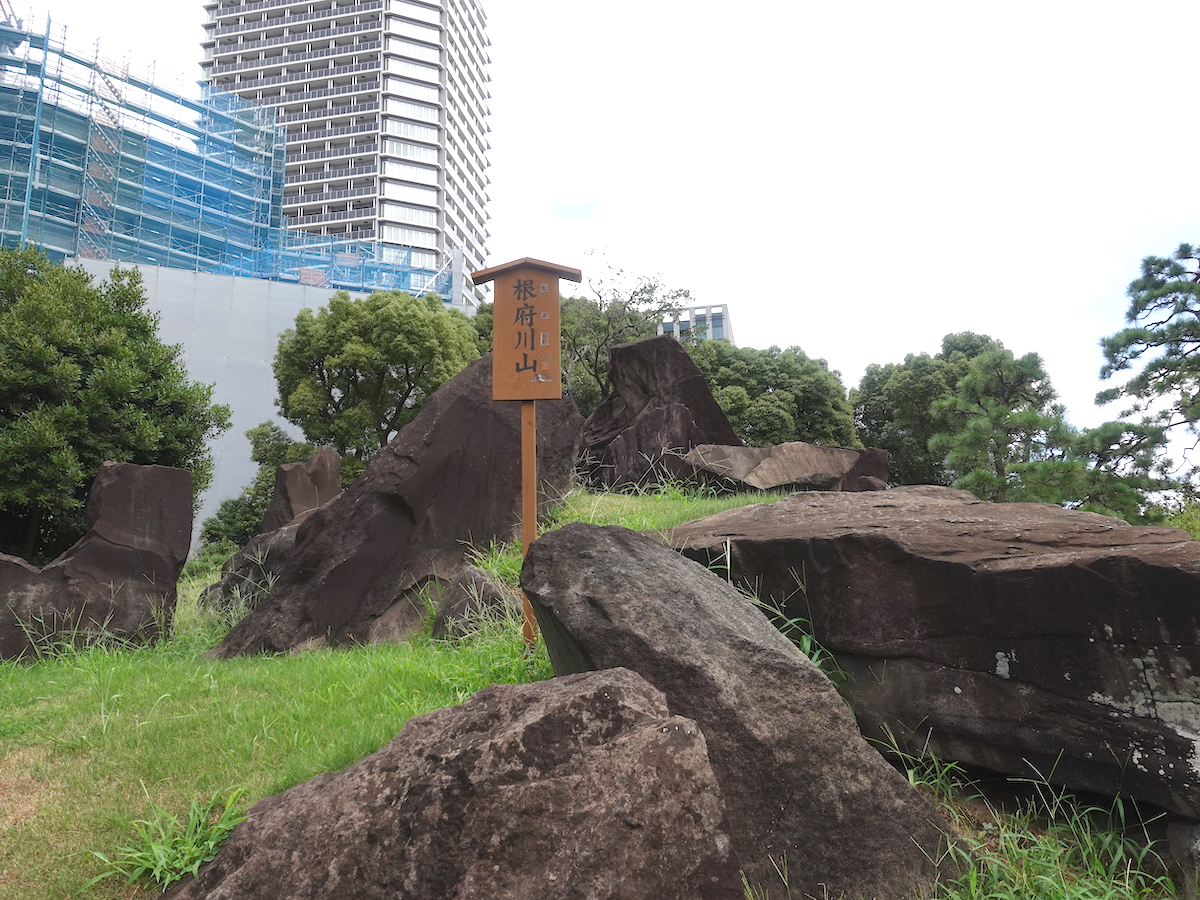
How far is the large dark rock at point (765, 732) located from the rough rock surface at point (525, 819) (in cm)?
51

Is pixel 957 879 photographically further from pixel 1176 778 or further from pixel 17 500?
pixel 17 500

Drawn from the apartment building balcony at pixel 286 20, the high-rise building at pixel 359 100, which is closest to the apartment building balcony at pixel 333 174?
the high-rise building at pixel 359 100

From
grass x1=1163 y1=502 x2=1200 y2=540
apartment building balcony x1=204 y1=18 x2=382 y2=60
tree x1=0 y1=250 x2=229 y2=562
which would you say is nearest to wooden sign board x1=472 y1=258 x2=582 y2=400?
tree x1=0 y1=250 x2=229 y2=562

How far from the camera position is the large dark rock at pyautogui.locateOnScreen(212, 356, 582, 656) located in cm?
666

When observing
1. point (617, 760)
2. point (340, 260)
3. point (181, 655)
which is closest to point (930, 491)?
point (617, 760)

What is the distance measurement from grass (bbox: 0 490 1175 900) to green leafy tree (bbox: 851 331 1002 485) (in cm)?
2184

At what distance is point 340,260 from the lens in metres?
35.2

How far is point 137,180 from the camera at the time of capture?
32.1 metres

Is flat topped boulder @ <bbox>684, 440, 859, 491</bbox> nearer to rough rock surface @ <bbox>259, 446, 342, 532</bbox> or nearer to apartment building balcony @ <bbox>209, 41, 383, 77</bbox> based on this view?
rough rock surface @ <bbox>259, 446, 342, 532</bbox>

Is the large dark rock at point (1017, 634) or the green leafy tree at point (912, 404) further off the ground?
the green leafy tree at point (912, 404)

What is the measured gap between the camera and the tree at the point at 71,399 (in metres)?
10.1

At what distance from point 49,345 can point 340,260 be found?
1031 inches

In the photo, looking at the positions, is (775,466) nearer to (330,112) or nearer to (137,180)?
(137,180)

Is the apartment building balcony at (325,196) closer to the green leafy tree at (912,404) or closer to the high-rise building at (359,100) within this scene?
the high-rise building at (359,100)
